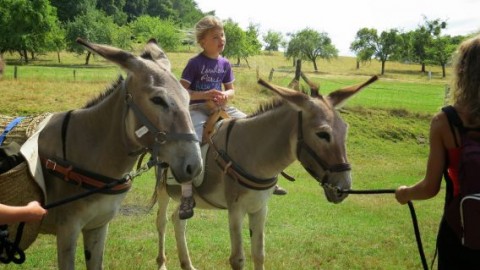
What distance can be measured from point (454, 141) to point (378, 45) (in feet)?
251

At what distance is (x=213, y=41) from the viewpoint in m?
5.00

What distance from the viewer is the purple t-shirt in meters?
5.01

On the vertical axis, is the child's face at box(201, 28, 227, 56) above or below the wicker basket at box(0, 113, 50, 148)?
above

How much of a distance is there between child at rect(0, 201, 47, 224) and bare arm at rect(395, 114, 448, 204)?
230cm

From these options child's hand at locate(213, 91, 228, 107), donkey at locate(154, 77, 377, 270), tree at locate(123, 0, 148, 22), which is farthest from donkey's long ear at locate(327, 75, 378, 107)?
tree at locate(123, 0, 148, 22)

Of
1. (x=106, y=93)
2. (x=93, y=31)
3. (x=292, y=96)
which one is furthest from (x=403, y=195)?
(x=93, y=31)

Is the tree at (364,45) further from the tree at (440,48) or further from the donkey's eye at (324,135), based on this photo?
the donkey's eye at (324,135)

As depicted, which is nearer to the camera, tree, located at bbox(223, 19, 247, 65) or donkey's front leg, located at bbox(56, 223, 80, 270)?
donkey's front leg, located at bbox(56, 223, 80, 270)

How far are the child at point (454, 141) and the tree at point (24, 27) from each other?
47.8 metres

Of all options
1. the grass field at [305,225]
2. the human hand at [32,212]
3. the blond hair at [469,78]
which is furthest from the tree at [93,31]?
the blond hair at [469,78]

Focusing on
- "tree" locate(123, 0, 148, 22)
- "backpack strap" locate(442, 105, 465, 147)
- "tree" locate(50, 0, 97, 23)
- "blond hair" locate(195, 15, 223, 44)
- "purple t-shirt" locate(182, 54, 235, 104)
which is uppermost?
"tree" locate(123, 0, 148, 22)

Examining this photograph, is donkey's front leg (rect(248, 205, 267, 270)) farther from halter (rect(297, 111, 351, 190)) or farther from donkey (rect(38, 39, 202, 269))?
donkey (rect(38, 39, 202, 269))

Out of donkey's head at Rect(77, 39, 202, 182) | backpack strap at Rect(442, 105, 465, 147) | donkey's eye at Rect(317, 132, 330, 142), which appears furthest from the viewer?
donkey's eye at Rect(317, 132, 330, 142)

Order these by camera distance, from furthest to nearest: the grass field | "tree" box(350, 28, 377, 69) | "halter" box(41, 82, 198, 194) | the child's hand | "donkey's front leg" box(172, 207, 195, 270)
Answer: "tree" box(350, 28, 377, 69) → the grass field → "donkey's front leg" box(172, 207, 195, 270) → the child's hand → "halter" box(41, 82, 198, 194)
